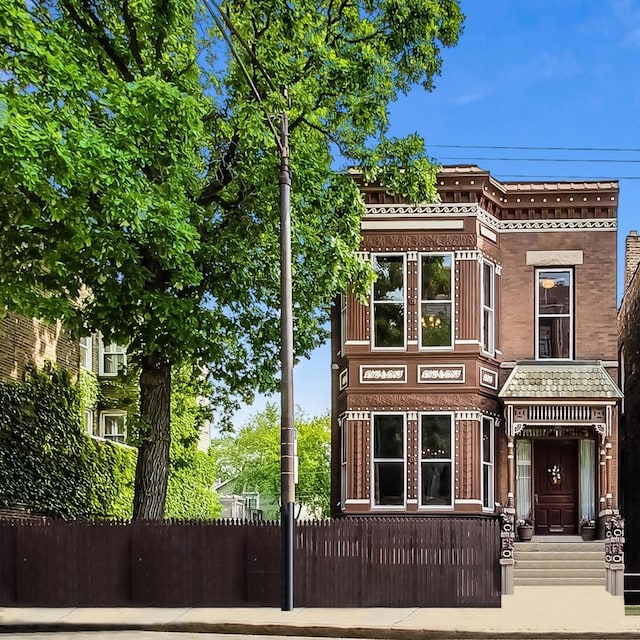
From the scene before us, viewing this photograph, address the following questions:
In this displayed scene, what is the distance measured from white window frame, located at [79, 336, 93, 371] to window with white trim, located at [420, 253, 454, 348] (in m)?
10.9

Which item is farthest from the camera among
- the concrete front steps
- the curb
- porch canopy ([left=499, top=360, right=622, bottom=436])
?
porch canopy ([left=499, top=360, right=622, bottom=436])

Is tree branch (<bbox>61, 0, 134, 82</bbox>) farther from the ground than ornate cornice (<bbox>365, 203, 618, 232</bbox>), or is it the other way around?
tree branch (<bbox>61, 0, 134, 82</bbox>)

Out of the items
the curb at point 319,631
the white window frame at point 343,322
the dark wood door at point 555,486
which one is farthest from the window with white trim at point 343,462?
the curb at point 319,631

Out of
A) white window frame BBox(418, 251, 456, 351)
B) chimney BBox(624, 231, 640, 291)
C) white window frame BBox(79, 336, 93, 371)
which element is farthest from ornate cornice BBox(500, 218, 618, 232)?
white window frame BBox(79, 336, 93, 371)

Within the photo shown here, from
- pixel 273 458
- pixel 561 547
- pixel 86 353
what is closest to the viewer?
pixel 561 547

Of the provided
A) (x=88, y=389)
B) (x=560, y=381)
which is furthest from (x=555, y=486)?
(x=88, y=389)

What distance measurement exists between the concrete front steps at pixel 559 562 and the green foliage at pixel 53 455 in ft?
37.7

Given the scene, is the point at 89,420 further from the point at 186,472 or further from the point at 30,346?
the point at 186,472

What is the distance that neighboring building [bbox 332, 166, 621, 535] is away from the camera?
24.4 m

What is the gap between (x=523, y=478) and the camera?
25.7 m

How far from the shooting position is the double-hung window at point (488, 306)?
25.2 metres

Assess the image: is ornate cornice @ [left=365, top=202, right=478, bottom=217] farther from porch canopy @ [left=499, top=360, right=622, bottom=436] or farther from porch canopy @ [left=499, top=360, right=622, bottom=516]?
porch canopy @ [left=499, top=360, right=622, bottom=436]

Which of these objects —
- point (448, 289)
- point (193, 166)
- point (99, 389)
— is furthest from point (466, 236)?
point (99, 389)

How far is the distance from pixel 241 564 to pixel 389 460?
6712mm
